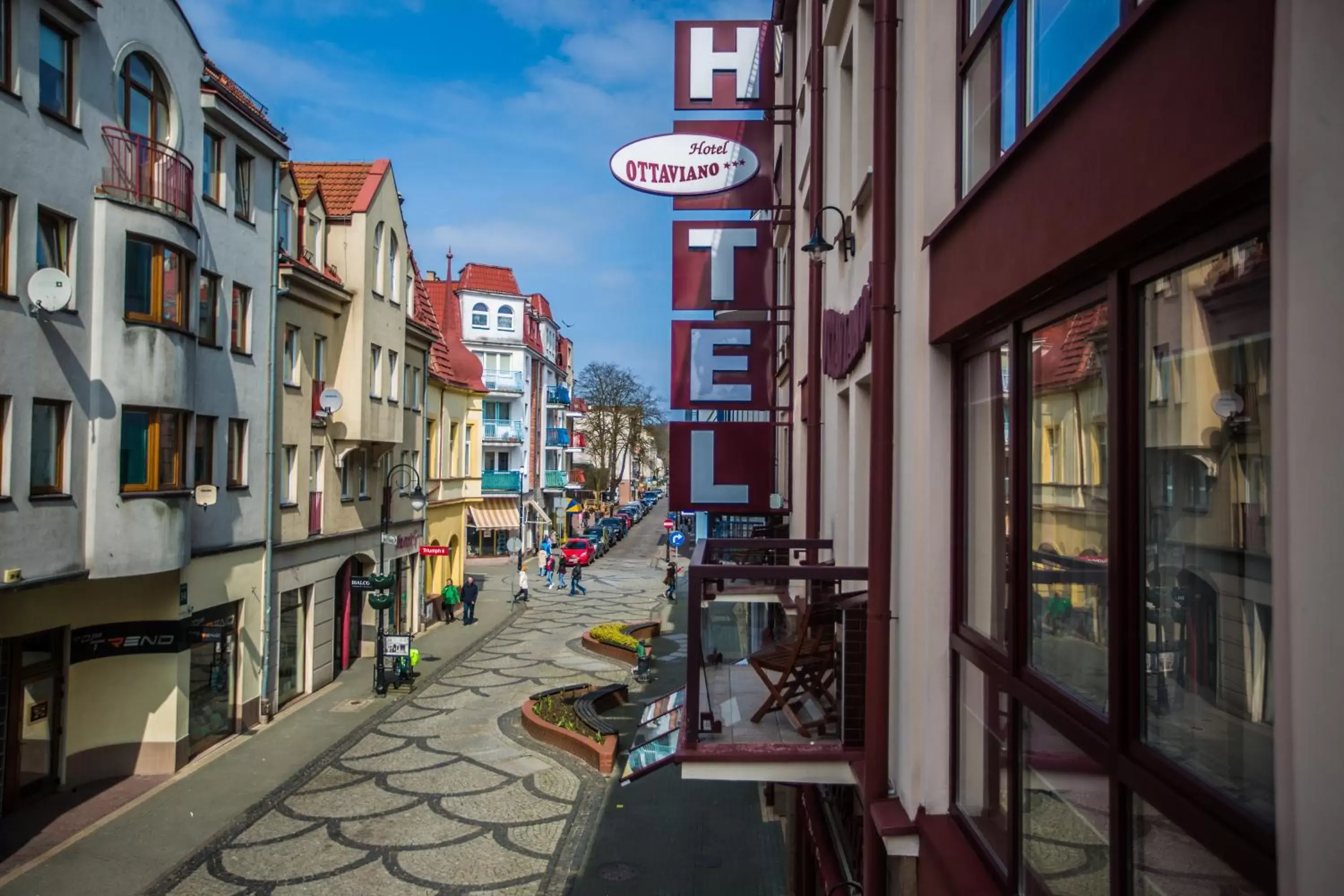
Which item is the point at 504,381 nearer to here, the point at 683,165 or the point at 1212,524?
the point at 683,165

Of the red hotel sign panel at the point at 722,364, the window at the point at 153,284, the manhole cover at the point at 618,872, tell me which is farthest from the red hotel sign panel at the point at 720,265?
the window at the point at 153,284

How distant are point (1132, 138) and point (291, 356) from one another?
21.0m

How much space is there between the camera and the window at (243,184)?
18.1 m

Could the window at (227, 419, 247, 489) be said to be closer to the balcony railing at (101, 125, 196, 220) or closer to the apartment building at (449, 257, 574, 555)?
the balcony railing at (101, 125, 196, 220)

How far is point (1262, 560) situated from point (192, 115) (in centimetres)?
1828

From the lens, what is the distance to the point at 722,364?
13.0 metres

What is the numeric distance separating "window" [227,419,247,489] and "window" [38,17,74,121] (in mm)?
6558

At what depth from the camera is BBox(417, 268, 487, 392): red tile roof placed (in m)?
34.5

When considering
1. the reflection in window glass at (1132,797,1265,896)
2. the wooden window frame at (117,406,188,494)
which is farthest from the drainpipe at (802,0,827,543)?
the wooden window frame at (117,406,188,494)

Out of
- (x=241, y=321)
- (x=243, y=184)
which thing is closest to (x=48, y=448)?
(x=241, y=321)

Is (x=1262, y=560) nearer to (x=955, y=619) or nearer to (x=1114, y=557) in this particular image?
(x=1114, y=557)

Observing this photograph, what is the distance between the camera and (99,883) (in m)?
11.4

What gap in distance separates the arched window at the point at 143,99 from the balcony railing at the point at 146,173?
0.26 meters

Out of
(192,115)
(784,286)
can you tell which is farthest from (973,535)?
(192,115)
